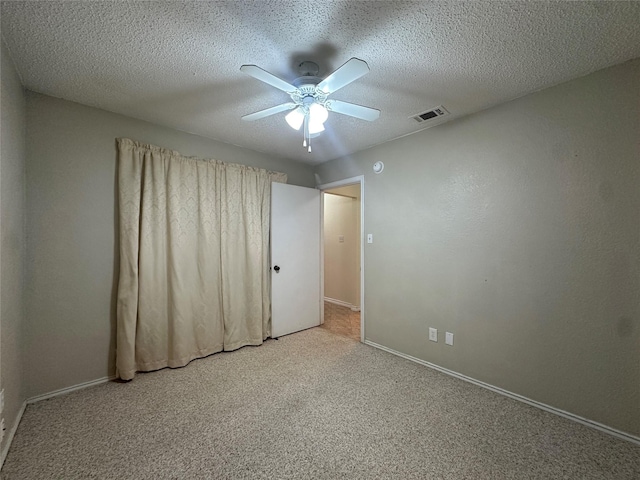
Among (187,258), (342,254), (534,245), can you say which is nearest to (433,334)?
(534,245)

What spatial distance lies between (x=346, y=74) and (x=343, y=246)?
3.93m

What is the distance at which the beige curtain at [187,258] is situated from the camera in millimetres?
2365

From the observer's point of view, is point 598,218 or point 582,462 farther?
point 598,218

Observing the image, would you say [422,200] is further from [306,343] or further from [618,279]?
[306,343]

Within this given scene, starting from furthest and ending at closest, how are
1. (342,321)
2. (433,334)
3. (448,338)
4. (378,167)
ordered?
(342,321) < (378,167) < (433,334) < (448,338)

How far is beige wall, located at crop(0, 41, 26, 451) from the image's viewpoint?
4.96 feet

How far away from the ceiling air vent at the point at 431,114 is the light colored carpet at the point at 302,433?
2396mm

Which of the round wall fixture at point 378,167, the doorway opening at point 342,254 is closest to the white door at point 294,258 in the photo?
the doorway opening at point 342,254

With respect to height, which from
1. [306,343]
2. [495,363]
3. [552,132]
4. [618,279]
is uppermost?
[552,132]

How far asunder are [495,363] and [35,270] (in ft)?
12.2

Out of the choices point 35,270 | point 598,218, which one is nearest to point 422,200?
point 598,218

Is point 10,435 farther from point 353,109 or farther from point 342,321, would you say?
point 342,321

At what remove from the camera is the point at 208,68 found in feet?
5.73

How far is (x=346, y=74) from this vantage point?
4.56 ft
